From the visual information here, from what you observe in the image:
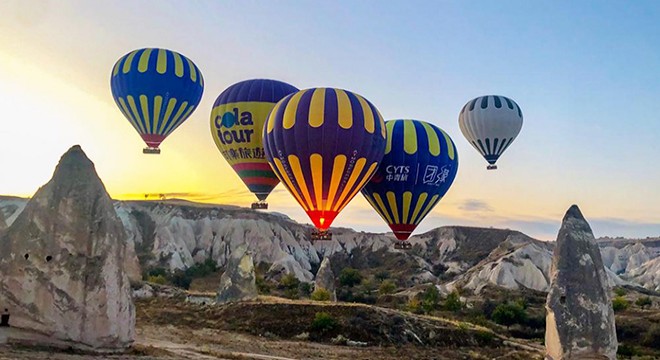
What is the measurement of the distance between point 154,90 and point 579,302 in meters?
21.2

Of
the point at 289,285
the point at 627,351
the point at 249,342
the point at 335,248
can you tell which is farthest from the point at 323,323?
the point at 335,248

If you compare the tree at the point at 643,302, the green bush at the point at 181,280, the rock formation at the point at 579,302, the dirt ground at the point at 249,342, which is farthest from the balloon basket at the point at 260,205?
the tree at the point at 643,302

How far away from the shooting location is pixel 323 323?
→ 23.7 metres

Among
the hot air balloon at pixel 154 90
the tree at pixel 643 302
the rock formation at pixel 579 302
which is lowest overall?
the tree at pixel 643 302

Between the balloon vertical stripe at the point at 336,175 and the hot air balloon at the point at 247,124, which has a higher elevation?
the hot air balloon at the point at 247,124

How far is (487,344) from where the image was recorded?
2525cm

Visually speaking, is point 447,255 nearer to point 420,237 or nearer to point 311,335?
point 420,237

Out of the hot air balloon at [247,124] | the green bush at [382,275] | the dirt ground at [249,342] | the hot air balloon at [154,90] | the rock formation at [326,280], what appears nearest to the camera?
the dirt ground at [249,342]

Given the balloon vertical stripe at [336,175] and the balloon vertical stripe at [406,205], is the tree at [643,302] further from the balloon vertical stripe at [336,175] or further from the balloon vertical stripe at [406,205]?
the balloon vertical stripe at [336,175]

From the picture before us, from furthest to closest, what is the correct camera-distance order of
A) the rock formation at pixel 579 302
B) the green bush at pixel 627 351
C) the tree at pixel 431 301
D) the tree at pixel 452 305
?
the tree at pixel 452 305
the tree at pixel 431 301
the green bush at pixel 627 351
the rock formation at pixel 579 302

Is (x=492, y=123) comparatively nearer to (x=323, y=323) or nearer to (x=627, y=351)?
(x=627, y=351)

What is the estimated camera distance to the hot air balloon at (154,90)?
90.7ft

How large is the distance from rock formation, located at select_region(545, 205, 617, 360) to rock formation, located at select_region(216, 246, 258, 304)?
16.8 m

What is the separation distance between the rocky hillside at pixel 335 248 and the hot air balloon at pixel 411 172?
29912 millimetres
